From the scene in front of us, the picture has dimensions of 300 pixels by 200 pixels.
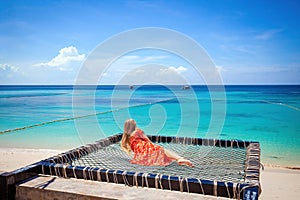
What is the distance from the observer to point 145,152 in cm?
335

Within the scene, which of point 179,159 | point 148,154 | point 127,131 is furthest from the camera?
point 127,131

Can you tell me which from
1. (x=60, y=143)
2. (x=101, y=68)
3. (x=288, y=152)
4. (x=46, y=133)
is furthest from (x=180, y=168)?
(x=46, y=133)

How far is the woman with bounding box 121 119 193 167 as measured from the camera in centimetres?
326

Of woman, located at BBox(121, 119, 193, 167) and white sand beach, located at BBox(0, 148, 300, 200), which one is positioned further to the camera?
white sand beach, located at BBox(0, 148, 300, 200)

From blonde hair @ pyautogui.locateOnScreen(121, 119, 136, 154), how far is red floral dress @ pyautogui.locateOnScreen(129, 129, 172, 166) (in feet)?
0.51

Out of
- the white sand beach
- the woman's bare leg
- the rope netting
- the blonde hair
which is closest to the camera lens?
the rope netting

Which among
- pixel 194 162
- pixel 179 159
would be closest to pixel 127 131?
pixel 179 159

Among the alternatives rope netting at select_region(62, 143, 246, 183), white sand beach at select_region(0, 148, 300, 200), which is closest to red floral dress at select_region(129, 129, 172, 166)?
A: rope netting at select_region(62, 143, 246, 183)

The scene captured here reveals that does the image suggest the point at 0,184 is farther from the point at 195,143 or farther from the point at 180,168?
the point at 195,143

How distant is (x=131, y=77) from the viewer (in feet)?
15.8

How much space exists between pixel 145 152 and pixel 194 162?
575mm

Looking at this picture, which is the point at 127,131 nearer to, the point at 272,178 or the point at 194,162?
the point at 194,162

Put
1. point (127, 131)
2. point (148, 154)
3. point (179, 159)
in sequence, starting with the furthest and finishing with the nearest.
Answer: point (127, 131) < point (148, 154) < point (179, 159)

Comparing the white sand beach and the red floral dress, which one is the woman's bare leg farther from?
the white sand beach
